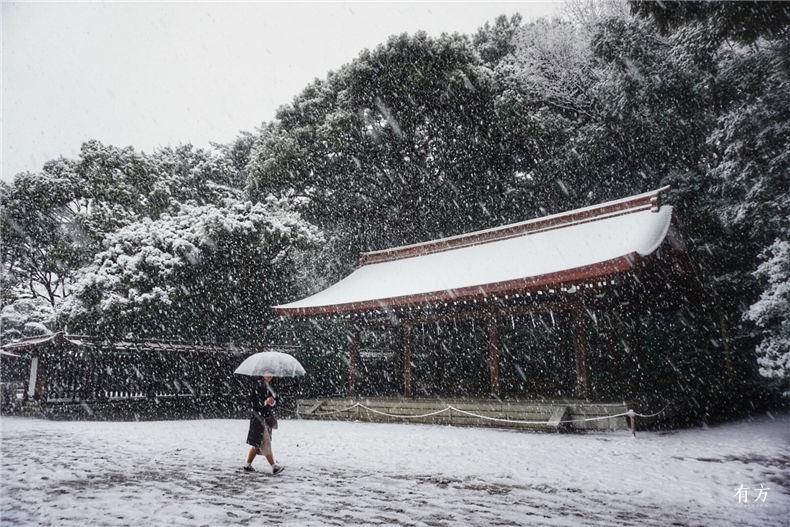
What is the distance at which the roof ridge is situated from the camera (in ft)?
41.0

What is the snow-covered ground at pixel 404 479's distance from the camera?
14.6ft

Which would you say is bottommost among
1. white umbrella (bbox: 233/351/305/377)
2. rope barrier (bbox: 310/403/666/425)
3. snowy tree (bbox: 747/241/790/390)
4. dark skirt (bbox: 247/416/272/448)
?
rope barrier (bbox: 310/403/666/425)

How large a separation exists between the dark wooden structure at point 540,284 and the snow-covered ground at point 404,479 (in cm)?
296

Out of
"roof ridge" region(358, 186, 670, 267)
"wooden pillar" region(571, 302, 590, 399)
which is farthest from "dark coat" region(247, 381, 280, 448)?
"roof ridge" region(358, 186, 670, 267)

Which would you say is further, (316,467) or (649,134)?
(649,134)

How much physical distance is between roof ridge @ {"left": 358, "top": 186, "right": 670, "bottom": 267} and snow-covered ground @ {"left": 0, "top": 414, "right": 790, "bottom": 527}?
5656 mm

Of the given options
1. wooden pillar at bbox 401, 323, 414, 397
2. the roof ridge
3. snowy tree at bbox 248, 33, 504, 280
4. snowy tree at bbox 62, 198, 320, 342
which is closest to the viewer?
the roof ridge

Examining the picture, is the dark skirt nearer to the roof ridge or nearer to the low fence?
the low fence

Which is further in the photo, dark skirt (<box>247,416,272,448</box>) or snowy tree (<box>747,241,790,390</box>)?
snowy tree (<box>747,241,790,390</box>)

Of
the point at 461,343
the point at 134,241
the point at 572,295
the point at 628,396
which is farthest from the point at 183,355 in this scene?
the point at 628,396

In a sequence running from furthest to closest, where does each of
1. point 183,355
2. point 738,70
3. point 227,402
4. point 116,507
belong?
point 227,402 < point 183,355 < point 738,70 < point 116,507

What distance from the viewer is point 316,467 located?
22.5 ft

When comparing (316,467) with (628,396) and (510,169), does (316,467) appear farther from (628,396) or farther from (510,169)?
(510,169)

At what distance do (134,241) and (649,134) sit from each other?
18.9 m
